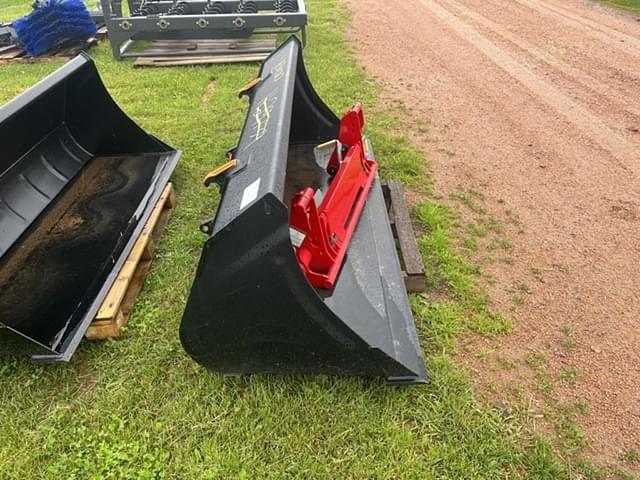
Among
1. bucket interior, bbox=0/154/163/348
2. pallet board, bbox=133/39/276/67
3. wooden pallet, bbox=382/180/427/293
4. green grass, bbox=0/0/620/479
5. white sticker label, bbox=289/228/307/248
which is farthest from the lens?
pallet board, bbox=133/39/276/67

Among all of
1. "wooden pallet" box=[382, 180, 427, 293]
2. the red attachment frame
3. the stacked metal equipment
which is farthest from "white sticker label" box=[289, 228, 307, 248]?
the stacked metal equipment

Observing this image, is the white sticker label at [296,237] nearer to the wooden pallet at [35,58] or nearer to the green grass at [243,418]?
the green grass at [243,418]

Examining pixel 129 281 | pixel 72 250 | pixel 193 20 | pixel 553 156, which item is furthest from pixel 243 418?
pixel 193 20

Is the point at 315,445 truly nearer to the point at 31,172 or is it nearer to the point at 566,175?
the point at 31,172

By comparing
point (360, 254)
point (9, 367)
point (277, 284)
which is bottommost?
point (9, 367)

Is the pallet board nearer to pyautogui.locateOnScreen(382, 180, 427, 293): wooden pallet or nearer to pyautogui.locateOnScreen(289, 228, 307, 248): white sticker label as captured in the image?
pyautogui.locateOnScreen(382, 180, 427, 293): wooden pallet

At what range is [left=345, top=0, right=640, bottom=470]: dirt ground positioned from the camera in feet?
8.50

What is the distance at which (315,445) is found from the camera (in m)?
2.13

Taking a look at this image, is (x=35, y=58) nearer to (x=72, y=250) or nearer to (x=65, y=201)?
(x=65, y=201)

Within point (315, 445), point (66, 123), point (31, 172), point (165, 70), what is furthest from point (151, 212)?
point (165, 70)

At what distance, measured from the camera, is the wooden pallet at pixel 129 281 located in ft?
8.58

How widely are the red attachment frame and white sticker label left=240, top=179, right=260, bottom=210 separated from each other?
26 cm

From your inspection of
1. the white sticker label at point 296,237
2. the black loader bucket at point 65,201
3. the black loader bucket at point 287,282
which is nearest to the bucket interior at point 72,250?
the black loader bucket at point 65,201

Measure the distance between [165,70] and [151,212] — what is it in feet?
13.4
